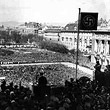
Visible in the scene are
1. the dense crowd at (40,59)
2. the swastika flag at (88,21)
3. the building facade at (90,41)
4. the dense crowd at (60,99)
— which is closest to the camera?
the dense crowd at (60,99)

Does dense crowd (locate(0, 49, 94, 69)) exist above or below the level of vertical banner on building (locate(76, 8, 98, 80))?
below

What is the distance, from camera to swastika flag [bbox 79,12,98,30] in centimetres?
1306

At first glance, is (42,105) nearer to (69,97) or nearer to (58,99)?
(58,99)

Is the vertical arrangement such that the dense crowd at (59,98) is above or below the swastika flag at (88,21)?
below

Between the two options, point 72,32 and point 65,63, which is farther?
point 72,32

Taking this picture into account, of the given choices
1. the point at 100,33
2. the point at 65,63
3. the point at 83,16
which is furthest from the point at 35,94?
the point at 100,33

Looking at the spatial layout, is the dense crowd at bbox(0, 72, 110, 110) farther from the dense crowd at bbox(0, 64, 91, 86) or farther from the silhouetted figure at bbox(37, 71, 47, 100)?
the dense crowd at bbox(0, 64, 91, 86)

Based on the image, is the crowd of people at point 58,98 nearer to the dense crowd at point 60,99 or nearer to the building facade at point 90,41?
the dense crowd at point 60,99

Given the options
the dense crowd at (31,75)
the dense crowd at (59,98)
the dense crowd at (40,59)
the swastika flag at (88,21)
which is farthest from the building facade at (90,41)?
the dense crowd at (59,98)

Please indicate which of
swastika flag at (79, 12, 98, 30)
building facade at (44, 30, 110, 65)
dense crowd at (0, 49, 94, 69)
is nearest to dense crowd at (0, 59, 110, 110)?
swastika flag at (79, 12, 98, 30)

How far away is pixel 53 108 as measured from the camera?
9.46m

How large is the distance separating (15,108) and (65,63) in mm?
29863

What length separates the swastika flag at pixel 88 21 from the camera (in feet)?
42.9

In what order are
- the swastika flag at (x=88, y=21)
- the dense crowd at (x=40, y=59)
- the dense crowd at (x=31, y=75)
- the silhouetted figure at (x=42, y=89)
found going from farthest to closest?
1. the dense crowd at (x=40, y=59)
2. the dense crowd at (x=31, y=75)
3. the swastika flag at (x=88, y=21)
4. the silhouetted figure at (x=42, y=89)
